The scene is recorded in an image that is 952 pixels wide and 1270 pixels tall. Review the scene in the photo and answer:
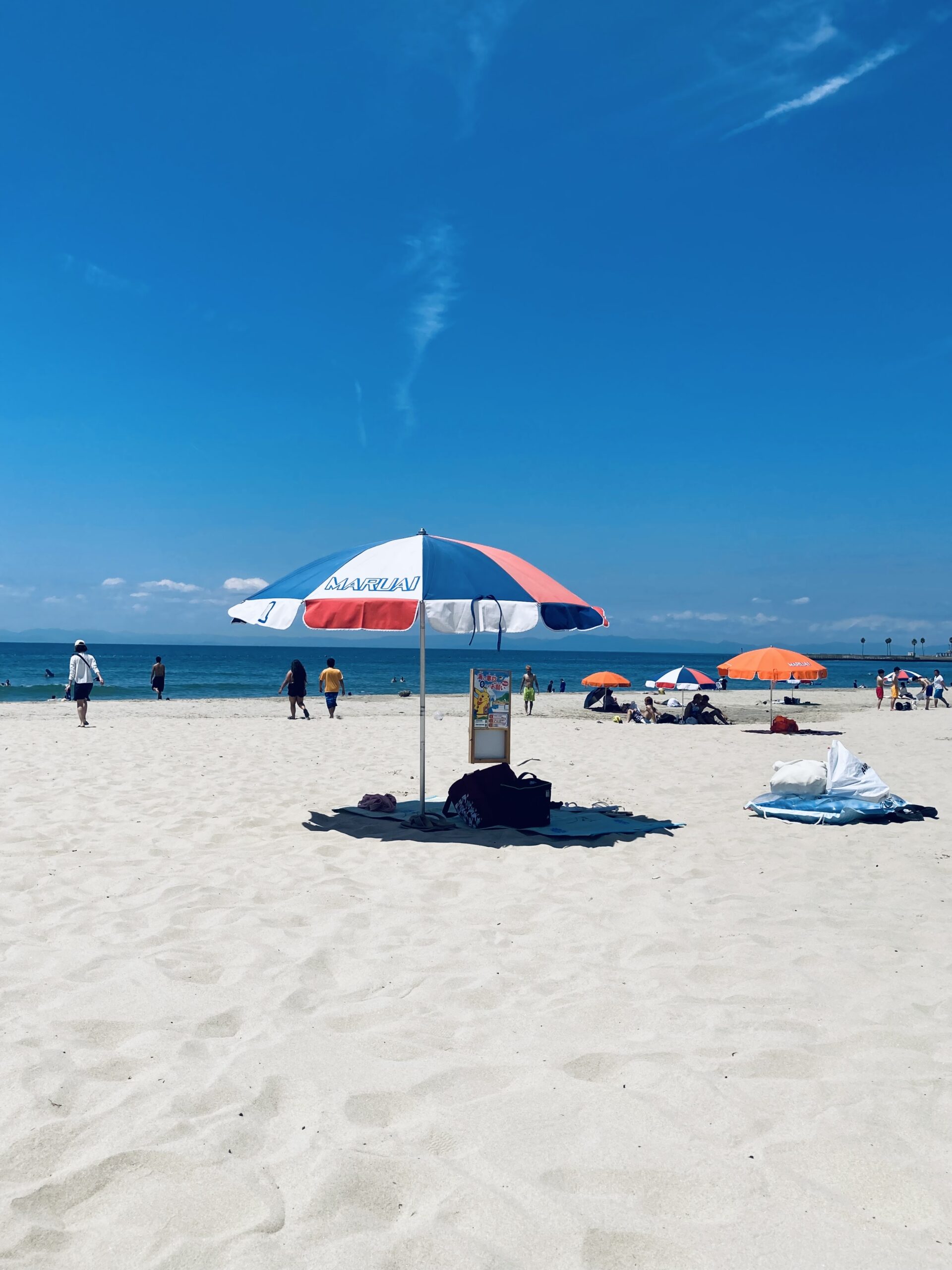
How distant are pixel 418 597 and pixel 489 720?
201 centimetres

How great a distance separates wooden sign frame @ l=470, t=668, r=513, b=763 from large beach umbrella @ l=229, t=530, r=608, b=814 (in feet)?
4.25

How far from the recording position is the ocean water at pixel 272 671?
44.6m

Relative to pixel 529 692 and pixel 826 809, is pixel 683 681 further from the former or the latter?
pixel 826 809

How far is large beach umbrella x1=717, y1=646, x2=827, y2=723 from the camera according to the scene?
17.8 meters

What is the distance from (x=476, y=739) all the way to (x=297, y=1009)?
4.19 meters

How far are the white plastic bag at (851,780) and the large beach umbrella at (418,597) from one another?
→ 3.17 metres

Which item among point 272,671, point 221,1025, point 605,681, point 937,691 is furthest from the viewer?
point 272,671

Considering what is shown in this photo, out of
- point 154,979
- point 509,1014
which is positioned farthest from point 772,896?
point 154,979

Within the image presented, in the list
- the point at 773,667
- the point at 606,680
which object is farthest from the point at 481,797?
the point at 606,680

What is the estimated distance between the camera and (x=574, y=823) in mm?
7445

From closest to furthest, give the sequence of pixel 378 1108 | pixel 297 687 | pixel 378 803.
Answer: pixel 378 1108, pixel 378 803, pixel 297 687

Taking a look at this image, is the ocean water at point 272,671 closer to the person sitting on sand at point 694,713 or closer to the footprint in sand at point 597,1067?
the person sitting on sand at point 694,713

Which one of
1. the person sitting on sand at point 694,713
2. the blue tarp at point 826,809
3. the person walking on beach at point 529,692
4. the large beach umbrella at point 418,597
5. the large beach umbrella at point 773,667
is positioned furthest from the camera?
the person walking on beach at point 529,692

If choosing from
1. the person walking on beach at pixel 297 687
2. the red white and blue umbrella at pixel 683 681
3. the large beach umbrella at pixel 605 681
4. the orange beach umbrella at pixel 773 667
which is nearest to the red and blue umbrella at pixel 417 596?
the orange beach umbrella at pixel 773 667
